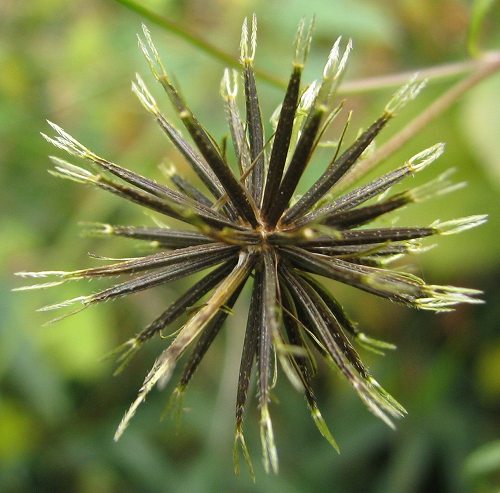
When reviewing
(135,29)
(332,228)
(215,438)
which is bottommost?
(215,438)

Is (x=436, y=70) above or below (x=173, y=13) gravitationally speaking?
below

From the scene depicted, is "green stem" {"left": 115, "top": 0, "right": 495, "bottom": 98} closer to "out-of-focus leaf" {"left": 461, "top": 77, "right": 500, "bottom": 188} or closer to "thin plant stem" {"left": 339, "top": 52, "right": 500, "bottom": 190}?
"thin plant stem" {"left": 339, "top": 52, "right": 500, "bottom": 190}

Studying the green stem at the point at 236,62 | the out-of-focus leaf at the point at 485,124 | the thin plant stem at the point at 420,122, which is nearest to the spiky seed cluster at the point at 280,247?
the thin plant stem at the point at 420,122

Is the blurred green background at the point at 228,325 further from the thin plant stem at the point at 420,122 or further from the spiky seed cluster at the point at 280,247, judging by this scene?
the spiky seed cluster at the point at 280,247

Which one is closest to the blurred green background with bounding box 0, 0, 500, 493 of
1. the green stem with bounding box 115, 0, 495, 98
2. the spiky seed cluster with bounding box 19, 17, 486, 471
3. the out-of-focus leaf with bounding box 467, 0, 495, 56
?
the green stem with bounding box 115, 0, 495, 98

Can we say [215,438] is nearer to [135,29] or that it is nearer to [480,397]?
[480,397]

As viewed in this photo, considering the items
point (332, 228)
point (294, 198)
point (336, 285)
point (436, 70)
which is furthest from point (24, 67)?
point (332, 228)
